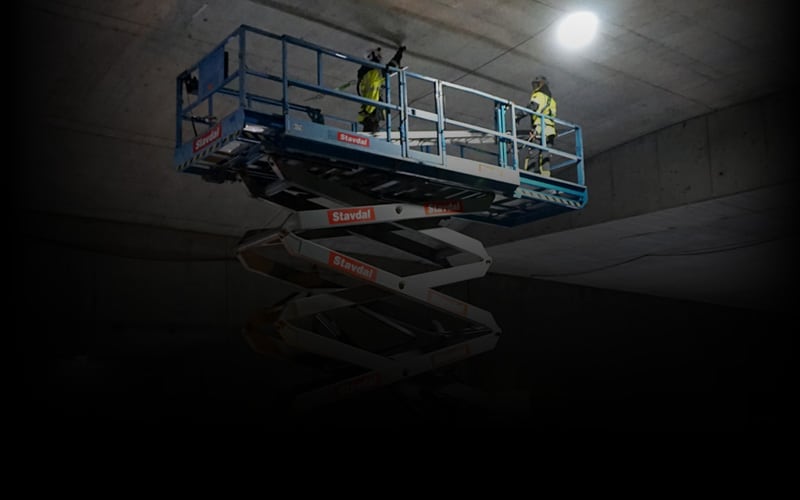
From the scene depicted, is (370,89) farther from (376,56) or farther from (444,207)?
(444,207)

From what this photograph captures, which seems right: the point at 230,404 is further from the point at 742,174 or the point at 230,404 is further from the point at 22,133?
the point at 742,174

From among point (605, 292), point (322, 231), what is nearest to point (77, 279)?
point (322, 231)

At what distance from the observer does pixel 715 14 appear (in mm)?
10398

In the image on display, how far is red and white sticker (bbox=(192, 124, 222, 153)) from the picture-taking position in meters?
8.48

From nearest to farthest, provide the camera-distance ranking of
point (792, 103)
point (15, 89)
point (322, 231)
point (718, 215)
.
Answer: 1. point (322, 231)
2. point (15, 89)
3. point (792, 103)
4. point (718, 215)

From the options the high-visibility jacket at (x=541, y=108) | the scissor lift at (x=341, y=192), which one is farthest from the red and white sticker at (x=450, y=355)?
the high-visibility jacket at (x=541, y=108)

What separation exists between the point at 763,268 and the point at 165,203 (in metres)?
14.9

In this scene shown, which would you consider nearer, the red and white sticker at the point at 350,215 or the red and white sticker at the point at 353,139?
the red and white sticker at the point at 353,139

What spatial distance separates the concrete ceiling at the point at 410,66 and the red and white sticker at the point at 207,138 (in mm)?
1941

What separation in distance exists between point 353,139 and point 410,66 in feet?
11.1

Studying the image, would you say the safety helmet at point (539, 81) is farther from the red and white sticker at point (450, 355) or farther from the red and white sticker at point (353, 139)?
the red and white sticker at point (450, 355)

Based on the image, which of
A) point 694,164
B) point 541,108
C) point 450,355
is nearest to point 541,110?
point 541,108

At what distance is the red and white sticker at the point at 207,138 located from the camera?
8477 mm

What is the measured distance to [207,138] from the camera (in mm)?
8711
